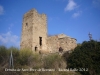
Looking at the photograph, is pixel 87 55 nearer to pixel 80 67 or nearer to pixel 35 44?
pixel 80 67

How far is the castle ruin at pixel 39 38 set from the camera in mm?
18797

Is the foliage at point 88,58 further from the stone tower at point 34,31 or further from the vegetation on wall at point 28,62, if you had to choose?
the stone tower at point 34,31

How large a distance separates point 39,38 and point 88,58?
886cm

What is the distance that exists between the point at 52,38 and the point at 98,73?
33.4ft

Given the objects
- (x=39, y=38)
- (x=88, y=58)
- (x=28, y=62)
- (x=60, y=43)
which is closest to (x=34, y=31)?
(x=39, y=38)

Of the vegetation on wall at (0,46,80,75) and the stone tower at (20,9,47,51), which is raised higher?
the stone tower at (20,9,47,51)

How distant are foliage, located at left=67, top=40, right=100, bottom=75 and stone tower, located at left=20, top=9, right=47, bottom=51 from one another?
642 centimetres

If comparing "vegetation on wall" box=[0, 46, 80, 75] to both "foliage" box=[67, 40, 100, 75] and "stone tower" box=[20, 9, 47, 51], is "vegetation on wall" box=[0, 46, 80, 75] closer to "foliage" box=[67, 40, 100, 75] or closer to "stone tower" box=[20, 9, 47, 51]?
"foliage" box=[67, 40, 100, 75]

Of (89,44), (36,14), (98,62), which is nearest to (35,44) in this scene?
(36,14)

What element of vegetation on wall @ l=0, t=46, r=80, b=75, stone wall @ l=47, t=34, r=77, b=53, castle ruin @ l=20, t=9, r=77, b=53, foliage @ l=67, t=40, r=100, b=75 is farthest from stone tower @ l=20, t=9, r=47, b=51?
foliage @ l=67, t=40, r=100, b=75

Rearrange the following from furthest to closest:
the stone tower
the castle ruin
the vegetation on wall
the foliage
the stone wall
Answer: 1. the stone wall
2. the castle ruin
3. the stone tower
4. the foliage
5. the vegetation on wall

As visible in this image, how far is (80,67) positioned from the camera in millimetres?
12672

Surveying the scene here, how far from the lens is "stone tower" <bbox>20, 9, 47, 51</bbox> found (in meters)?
18.6

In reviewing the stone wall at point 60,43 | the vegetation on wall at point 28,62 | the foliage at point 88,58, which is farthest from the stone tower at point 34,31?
the foliage at point 88,58
